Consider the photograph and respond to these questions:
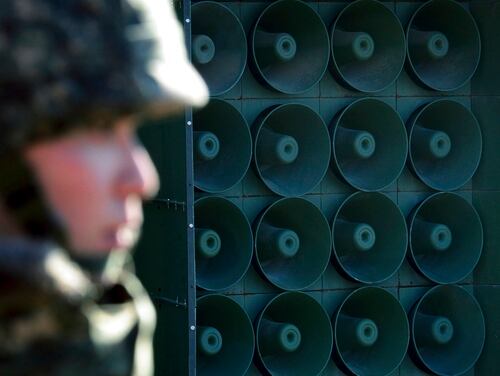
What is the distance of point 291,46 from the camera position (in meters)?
6.61

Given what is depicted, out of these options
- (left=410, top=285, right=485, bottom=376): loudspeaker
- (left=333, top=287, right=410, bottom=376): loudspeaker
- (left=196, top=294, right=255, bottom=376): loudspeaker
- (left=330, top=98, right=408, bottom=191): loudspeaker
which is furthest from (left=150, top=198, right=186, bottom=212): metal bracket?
(left=410, top=285, right=485, bottom=376): loudspeaker

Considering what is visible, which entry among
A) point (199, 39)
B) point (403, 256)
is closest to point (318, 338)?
point (403, 256)

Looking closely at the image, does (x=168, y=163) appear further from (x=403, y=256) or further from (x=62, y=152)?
(x=62, y=152)

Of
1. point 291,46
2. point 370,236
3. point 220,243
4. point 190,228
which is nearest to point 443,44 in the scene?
point 291,46

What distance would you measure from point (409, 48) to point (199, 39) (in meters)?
1.39

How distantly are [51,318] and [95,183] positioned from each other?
0.13 metres

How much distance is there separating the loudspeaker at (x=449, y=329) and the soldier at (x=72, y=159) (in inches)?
232

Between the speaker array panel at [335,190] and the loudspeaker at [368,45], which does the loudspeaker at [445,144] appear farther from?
the loudspeaker at [368,45]

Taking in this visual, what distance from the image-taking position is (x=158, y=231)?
6.01 metres

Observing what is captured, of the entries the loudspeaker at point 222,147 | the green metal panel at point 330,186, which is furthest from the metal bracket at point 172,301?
the loudspeaker at point 222,147

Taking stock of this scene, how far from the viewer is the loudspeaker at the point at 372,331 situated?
6.83 metres

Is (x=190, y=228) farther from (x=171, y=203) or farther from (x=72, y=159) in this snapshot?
(x=72, y=159)

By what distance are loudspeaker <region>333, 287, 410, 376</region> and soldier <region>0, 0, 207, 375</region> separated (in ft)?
18.3

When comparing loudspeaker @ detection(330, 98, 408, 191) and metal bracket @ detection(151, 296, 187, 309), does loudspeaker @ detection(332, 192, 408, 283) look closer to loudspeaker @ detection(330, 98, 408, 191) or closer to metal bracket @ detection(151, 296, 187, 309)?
loudspeaker @ detection(330, 98, 408, 191)
